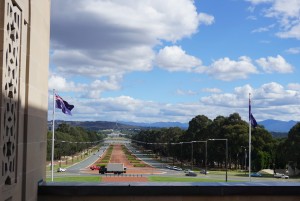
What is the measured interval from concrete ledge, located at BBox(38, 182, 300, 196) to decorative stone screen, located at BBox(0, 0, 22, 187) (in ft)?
6.75

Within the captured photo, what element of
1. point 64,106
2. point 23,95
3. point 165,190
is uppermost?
point 64,106

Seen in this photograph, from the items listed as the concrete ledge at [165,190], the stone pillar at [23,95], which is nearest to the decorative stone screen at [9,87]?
the stone pillar at [23,95]

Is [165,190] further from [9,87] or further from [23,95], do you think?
[9,87]

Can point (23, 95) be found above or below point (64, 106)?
below

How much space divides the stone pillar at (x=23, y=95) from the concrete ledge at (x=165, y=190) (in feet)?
2.12

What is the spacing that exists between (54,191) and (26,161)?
142 cm

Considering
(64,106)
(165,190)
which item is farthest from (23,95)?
(64,106)

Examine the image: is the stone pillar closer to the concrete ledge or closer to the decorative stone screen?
the decorative stone screen

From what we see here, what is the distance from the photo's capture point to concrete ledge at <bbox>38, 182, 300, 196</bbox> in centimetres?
1004

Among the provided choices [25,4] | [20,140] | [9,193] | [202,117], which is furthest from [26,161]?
[202,117]

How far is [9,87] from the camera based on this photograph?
7969 mm

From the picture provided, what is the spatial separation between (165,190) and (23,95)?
3.82 metres

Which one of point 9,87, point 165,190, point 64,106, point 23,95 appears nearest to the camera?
point 9,87

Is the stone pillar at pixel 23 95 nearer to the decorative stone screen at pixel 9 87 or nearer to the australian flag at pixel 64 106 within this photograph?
the decorative stone screen at pixel 9 87
